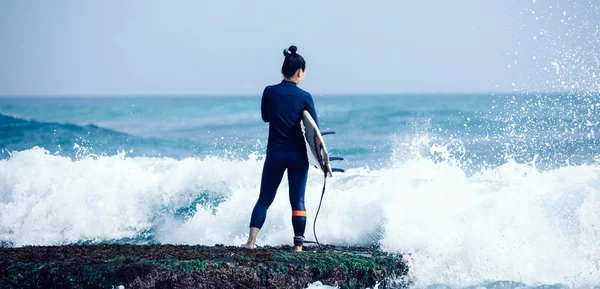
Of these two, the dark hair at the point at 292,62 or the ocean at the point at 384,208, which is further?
the ocean at the point at 384,208

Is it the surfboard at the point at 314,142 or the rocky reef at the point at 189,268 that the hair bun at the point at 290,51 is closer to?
the surfboard at the point at 314,142

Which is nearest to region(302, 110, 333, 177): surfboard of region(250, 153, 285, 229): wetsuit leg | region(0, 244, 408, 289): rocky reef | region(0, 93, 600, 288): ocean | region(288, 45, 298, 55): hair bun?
region(250, 153, 285, 229): wetsuit leg

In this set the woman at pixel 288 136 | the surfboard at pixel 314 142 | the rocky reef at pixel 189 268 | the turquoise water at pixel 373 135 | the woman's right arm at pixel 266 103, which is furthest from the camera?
the turquoise water at pixel 373 135

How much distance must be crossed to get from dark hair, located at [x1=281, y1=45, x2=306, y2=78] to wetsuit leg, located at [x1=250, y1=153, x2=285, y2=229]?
715 millimetres

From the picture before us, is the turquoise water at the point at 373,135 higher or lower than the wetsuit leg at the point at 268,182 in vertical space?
lower

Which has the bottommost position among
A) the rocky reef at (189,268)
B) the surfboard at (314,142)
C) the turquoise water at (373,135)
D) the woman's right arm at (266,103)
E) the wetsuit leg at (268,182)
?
the turquoise water at (373,135)

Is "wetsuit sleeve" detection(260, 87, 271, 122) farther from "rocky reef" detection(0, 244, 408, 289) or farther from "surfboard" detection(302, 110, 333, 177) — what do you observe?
"rocky reef" detection(0, 244, 408, 289)

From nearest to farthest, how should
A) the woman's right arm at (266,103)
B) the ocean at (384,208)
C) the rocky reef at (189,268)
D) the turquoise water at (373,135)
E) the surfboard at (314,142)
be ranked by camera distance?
the rocky reef at (189,268) → the surfboard at (314,142) → the woman's right arm at (266,103) → the ocean at (384,208) → the turquoise water at (373,135)

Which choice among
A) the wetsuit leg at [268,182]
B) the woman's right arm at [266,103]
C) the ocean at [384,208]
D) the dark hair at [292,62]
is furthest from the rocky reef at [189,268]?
the dark hair at [292,62]

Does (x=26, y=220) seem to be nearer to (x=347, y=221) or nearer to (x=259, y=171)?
(x=259, y=171)

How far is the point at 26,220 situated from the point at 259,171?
3.66 meters

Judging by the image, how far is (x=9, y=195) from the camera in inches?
460

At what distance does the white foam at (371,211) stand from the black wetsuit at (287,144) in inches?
48.8

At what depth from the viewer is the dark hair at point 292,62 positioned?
20.5ft
